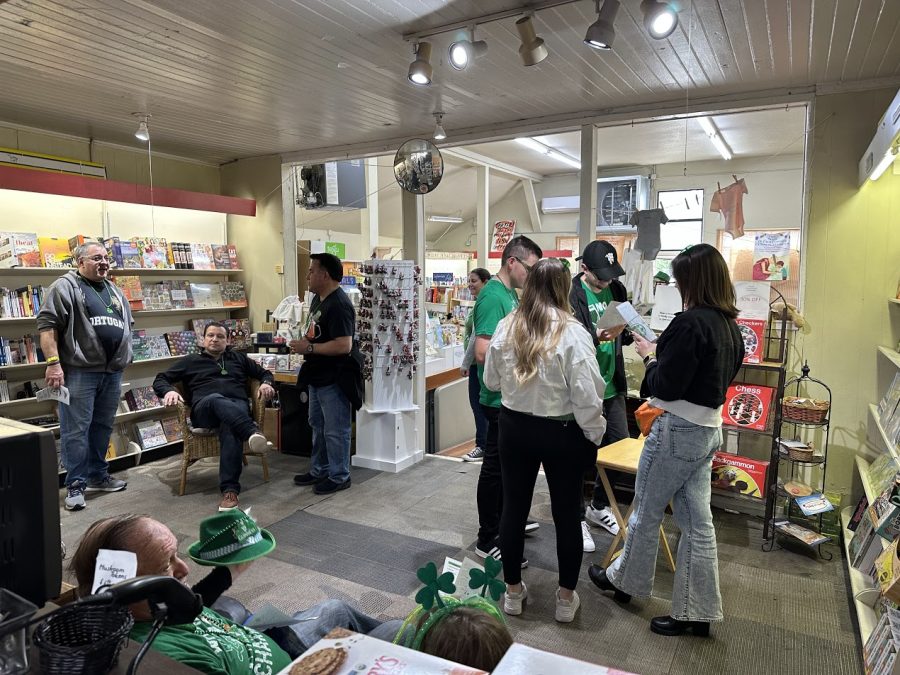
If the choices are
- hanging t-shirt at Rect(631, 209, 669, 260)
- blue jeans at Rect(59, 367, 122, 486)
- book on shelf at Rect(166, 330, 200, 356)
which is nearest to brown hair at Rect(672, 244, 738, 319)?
hanging t-shirt at Rect(631, 209, 669, 260)

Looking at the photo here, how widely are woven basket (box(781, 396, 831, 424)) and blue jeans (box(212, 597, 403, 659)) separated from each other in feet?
8.88

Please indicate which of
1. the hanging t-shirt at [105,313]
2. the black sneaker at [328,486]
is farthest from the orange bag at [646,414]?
the hanging t-shirt at [105,313]

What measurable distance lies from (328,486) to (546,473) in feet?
7.06

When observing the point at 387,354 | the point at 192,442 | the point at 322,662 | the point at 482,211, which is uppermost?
the point at 482,211

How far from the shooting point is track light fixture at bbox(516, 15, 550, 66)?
2.58m

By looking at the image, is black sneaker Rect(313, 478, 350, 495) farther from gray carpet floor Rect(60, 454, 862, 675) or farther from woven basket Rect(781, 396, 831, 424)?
woven basket Rect(781, 396, 831, 424)

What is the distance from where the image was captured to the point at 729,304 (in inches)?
88.7

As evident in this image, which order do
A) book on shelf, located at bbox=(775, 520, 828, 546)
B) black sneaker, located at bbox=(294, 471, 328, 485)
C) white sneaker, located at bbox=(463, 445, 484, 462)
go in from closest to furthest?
book on shelf, located at bbox=(775, 520, 828, 546)
black sneaker, located at bbox=(294, 471, 328, 485)
white sneaker, located at bbox=(463, 445, 484, 462)

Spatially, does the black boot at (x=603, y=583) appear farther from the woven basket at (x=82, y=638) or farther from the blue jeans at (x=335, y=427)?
the woven basket at (x=82, y=638)

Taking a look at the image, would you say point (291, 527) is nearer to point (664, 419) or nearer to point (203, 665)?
point (664, 419)

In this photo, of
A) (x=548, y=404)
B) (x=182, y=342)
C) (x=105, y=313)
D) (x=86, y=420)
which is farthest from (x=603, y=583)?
(x=182, y=342)

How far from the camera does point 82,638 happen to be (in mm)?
688

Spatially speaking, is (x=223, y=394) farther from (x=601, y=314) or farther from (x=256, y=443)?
(x=601, y=314)

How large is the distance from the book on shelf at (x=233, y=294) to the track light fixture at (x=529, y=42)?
4.09m
